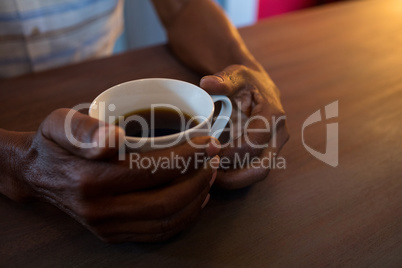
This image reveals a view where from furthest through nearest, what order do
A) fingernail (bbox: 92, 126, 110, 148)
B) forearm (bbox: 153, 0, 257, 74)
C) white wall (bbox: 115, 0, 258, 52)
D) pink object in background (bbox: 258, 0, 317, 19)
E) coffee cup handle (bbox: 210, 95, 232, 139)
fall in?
pink object in background (bbox: 258, 0, 317, 19)
white wall (bbox: 115, 0, 258, 52)
forearm (bbox: 153, 0, 257, 74)
coffee cup handle (bbox: 210, 95, 232, 139)
fingernail (bbox: 92, 126, 110, 148)

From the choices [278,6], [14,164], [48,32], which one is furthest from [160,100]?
[278,6]

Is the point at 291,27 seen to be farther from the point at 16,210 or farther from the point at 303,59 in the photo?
the point at 16,210

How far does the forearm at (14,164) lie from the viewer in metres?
0.41

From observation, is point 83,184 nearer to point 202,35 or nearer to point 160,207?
point 160,207

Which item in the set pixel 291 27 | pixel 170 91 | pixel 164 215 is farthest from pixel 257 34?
pixel 164 215

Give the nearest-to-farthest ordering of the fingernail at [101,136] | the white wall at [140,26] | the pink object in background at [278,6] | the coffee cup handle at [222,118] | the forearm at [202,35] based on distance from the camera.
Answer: the fingernail at [101,136]
the coffee cup handle at [222,118]
the forearm at [202,35]
the white wall at [140,26]
the pink object in background at [278,6]

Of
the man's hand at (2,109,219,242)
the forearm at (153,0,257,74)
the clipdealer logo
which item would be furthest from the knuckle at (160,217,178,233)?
the forearm at (153,0,257,74)

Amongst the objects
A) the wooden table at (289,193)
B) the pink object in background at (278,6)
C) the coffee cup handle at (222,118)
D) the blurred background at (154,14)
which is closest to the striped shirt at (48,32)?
the wooden table at (289,193)

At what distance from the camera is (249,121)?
1.66 feet

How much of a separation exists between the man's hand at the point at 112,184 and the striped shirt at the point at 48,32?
1.71 ft

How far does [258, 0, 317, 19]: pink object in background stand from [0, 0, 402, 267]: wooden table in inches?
55.7

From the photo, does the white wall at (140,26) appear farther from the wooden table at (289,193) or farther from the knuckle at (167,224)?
the knuckle at (167,224)

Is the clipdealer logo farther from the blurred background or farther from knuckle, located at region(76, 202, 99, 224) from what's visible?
the blurred background

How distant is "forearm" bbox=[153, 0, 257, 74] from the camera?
2.33ft
